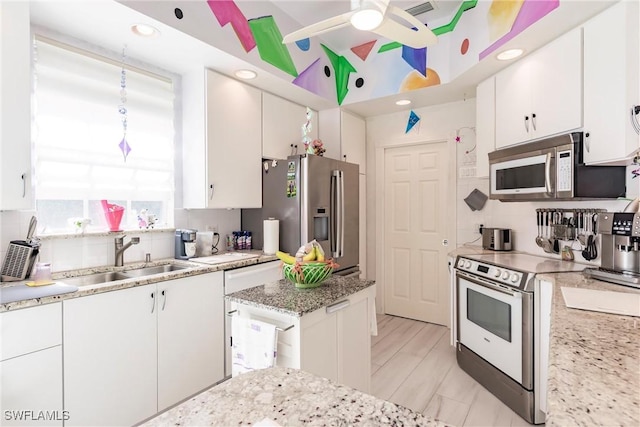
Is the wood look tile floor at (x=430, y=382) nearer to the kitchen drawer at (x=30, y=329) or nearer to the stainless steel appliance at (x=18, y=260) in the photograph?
the kitchen drawer at (x=30, y=329)

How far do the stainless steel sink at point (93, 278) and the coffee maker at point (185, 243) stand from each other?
0.46m

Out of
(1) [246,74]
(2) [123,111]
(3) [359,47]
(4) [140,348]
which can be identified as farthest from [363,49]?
(4) [140,348]

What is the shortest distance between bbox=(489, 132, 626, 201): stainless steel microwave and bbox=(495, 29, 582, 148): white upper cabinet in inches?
4.1

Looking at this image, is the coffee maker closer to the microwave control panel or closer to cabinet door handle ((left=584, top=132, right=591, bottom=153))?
the microwave control panel

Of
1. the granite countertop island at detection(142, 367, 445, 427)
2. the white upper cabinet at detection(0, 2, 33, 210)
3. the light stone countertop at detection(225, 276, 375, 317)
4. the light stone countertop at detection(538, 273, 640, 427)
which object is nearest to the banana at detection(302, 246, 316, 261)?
the light stone countertop at detection(225, 276, 375, 317)

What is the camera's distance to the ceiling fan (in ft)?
4.88

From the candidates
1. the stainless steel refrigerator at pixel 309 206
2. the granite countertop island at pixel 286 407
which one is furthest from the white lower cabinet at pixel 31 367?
the stainless steel refrigerator at pixel 309 206

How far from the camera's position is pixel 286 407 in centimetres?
70

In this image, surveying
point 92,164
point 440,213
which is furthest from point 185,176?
point 440,213

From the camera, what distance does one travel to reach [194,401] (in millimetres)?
740

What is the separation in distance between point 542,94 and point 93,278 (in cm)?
330

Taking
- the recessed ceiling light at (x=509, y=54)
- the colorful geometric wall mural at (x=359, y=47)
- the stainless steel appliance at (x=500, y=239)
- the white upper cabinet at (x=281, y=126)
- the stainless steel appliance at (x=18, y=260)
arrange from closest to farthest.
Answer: the stainless steel appliance at (x=18, y=260) < the colorful geometric wall mural at (x=359, y=47) < the recessed ceiling light at (x=509, y=54) < the stainless steel appliance at (x=500, y=239) < the white upper cabinet at (x=281, y=126)

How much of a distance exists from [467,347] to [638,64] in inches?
83.7

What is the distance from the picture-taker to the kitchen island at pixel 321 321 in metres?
1.46
